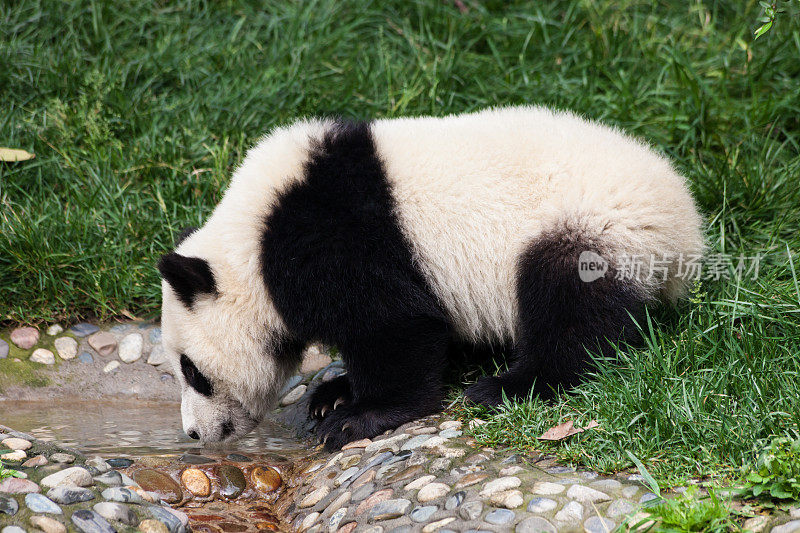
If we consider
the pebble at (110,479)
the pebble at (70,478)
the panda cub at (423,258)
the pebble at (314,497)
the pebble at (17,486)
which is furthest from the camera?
the panda cub at (423,258)

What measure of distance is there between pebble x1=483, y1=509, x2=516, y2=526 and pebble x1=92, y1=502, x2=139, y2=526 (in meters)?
1.26

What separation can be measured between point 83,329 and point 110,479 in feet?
7.08

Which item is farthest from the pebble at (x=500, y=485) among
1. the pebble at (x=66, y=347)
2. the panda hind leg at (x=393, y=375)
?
the pebble at (x=66, y=347)

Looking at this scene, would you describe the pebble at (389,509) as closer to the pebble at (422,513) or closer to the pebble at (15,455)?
the pebble at (422,513)

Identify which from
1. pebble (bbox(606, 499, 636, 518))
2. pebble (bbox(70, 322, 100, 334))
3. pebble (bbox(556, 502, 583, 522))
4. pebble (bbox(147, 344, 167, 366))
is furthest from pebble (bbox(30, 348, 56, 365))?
pebble (bbox(606, 499, 636, 518))

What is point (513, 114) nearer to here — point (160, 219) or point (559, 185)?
point (559, 185)

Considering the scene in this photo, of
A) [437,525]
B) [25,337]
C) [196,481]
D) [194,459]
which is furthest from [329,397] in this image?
[25,337]

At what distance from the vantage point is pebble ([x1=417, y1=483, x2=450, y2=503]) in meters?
2.97

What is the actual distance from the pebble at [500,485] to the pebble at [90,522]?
130cm

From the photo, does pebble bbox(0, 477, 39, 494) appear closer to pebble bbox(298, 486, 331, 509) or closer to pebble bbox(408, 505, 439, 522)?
pebble bbox(298, 486, 331, 509)

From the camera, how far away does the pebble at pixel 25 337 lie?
4.87 meters

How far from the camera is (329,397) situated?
4336mm

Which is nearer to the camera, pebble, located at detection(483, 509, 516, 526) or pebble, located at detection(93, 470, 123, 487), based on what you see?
pebble, located at detection(483, 509, 516, 526)

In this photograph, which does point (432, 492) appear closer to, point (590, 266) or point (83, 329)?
point (590, 266)
